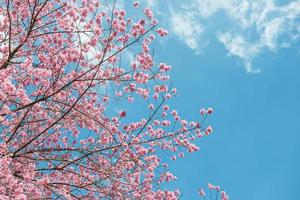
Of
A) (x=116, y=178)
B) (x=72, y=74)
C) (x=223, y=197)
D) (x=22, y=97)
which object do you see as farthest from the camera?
(x=223, y=197)

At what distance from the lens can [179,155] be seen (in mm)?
12297

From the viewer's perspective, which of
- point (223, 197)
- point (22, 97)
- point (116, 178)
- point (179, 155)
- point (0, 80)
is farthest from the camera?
point (223, 197)

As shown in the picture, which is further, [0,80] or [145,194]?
[145,194]

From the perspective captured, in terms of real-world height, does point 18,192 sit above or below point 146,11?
below

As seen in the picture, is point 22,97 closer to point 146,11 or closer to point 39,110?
point 39,110

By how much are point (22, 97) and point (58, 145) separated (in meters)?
3.75

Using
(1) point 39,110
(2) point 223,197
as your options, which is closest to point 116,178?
(1) point 39,110

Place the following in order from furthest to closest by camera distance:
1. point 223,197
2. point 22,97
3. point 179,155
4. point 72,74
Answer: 1. point 223,197
2. point 179,155
3. point 72,74
4. point 22,97

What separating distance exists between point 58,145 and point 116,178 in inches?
99.1

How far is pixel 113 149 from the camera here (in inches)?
372

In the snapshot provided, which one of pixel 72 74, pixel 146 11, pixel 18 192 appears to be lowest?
pixel 18 192

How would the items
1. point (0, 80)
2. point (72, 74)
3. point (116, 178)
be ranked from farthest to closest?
point (72, 74) < point (116, 178) < point (0, 80)

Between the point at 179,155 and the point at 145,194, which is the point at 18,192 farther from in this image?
the point at 179,155

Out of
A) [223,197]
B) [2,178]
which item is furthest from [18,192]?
[223,197]
